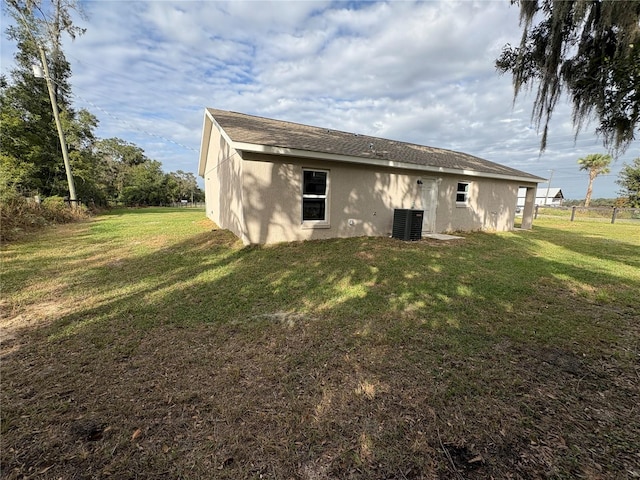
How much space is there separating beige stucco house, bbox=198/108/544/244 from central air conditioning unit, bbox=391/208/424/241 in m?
0.44

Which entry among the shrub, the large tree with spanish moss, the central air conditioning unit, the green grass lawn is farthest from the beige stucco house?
the shrub

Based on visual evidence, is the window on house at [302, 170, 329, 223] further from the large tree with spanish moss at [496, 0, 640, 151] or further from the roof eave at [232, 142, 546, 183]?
the large tree with spanish moss at [496, 0, 640, 151]

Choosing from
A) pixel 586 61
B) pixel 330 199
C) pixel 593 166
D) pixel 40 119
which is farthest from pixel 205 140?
pixel 593 166

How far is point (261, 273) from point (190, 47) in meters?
9.10

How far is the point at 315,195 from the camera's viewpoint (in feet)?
27.4

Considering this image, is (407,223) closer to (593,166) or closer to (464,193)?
(464,193)

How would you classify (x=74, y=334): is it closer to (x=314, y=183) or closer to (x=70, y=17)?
(x=314, y=183)

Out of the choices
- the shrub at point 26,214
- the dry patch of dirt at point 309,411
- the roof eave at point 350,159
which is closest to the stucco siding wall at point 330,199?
the roof eave at point 350,159

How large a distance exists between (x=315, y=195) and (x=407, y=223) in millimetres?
3079

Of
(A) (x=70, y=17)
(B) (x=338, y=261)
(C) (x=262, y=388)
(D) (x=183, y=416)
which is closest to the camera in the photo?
(D) (x=183, y=416)

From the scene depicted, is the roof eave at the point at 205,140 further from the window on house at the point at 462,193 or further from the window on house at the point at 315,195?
the window on house at the point at 462,193

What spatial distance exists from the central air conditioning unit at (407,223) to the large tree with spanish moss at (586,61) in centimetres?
468

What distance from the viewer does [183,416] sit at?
2.15m

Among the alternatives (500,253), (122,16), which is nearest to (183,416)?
(500,253)
